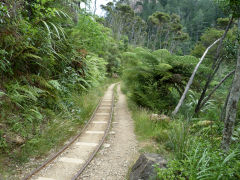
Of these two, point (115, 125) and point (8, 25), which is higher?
point (8, 25)

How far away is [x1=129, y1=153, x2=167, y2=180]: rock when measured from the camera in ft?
9.82

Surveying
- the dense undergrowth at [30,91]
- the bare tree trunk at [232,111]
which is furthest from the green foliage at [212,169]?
the dense undergrowth at [30,91]

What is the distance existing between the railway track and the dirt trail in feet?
0.63

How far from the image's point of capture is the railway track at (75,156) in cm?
347

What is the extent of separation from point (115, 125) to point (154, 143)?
7.60ft

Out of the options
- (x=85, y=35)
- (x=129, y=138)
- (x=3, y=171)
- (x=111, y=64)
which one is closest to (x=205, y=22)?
(x=111, y=64)

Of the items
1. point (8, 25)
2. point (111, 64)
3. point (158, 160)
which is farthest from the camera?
point (111, 64)

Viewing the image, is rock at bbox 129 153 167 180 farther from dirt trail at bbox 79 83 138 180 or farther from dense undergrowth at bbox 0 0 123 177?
dense undergrowth at bbox 0 0 123 177

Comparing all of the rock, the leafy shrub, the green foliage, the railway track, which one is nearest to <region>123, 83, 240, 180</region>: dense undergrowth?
the green foliage

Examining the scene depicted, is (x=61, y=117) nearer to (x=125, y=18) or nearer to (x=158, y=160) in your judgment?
(x=158, y=160)

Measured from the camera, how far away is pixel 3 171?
10.9 ft

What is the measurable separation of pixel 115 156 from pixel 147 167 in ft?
5.10

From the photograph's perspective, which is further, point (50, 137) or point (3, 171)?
point (50, 137)

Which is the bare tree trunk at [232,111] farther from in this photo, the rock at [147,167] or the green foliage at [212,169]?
the rock at [147,167]
